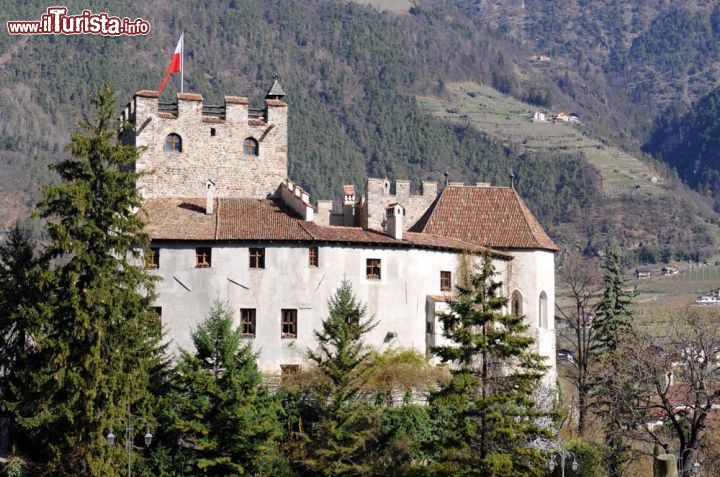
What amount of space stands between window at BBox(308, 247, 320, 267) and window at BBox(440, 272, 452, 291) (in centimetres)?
761

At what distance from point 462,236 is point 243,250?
54.7 feet

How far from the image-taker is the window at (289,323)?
7819 centimetres

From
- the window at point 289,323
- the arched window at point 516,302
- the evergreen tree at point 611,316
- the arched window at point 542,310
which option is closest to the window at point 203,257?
the window at point 289,323

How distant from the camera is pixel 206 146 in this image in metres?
86.8

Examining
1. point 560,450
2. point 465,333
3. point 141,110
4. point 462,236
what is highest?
point 141,110

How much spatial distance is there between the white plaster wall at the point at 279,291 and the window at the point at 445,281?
9.11 ft

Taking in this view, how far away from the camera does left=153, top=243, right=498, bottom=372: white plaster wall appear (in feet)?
254

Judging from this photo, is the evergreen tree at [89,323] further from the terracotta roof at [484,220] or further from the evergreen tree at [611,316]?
the evergreen tree at [611,316]

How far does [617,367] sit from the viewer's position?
8319cm

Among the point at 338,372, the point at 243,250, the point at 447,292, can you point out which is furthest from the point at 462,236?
the point at 338,372

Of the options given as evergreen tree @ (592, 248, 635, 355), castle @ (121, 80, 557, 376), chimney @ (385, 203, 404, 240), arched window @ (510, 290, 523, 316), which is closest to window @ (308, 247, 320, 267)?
castle @ (121, 80, 557, 376)

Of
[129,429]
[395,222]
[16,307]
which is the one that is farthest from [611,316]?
[16,307]

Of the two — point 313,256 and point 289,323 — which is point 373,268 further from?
point 289,323

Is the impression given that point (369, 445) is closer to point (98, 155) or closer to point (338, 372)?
point (338, 372)
